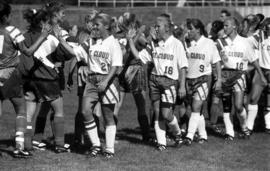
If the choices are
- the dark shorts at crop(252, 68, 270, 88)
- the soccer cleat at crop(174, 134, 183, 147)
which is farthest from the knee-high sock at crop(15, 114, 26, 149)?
the dark shorts at crop(252, 68, 270, 88)

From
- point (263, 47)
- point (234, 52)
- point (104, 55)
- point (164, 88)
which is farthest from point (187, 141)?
point (263, 47)

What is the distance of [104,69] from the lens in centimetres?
944

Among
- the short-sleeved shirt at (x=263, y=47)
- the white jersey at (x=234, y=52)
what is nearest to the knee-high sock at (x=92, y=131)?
the white jersey at (x=234, y=52)

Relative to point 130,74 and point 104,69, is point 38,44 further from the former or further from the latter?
point 130,74

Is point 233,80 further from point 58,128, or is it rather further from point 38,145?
point 38,145

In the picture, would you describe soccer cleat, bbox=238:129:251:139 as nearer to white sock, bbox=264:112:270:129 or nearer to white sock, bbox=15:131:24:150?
white sock, bbox=264:112:270:129

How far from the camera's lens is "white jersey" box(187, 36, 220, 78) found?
1057 centimetres

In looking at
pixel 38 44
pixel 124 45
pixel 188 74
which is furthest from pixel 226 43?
pixel 38 44

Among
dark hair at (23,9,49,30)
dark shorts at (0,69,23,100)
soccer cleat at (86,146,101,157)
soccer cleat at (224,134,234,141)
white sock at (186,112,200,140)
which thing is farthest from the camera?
soccer cleat at (224,134,234,141)

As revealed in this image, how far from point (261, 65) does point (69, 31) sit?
11.3ft

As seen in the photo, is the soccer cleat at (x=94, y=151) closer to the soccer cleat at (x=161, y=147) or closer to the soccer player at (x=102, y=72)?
the soccer player at (x=102, y=72)

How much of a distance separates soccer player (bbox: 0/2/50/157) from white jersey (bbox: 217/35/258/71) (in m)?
3.10

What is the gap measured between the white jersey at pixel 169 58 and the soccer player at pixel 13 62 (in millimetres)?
1726

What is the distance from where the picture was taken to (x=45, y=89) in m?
9.55
